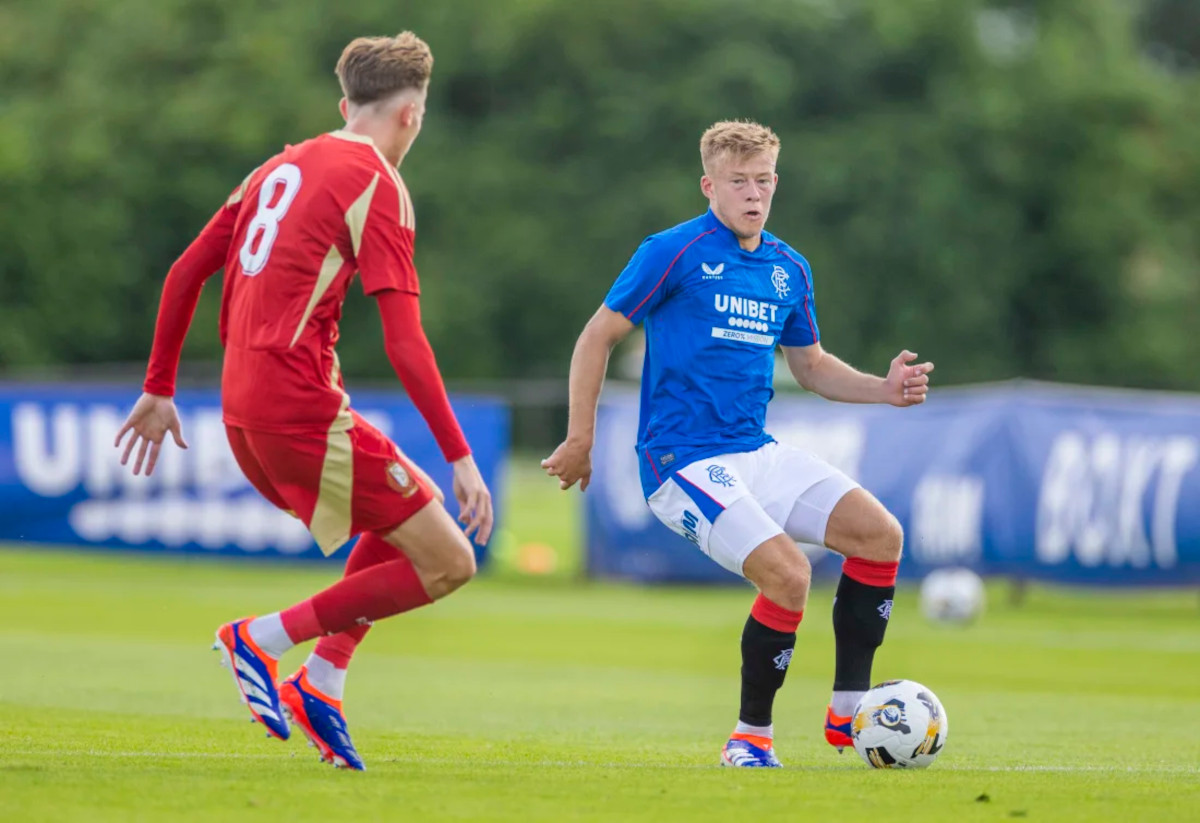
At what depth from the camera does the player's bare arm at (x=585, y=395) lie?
272 inches

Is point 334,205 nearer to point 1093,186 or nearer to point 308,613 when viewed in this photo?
point 308,613

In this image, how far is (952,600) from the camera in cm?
1652

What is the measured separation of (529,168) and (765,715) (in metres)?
47.3

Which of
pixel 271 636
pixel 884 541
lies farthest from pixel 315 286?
pixel 884 541

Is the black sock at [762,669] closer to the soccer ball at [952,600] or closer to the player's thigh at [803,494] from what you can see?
the player's thigh at [803,494]

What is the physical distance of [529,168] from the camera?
53562mm

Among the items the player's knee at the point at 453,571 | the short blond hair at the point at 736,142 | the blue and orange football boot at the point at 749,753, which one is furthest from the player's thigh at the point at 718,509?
the short blond hair at the point at 736,142

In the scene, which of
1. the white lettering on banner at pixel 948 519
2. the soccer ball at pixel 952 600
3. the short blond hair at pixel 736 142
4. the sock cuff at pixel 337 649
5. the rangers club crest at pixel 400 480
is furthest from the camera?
the white lettering on banner at pixel 948 519

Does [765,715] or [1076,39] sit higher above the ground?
[1076,39]

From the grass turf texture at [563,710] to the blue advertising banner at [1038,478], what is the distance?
0.62m

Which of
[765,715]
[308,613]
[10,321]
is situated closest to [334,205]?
[308,613]

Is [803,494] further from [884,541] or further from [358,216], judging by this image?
[358,216]

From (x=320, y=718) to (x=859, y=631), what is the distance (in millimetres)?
2168

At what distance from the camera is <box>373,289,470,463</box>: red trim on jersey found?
605 centimetres
